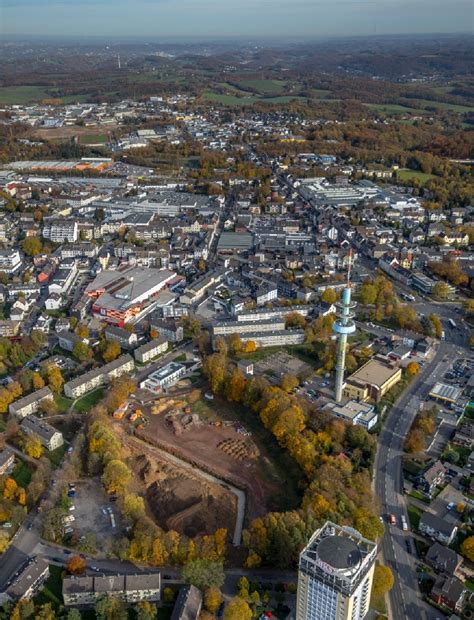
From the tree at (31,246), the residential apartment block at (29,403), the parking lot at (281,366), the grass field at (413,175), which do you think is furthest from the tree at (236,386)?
the grass field at (413,175)

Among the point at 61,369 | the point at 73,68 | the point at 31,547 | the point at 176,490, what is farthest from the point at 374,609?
the point at 73,68

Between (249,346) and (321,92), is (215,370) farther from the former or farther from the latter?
(321,92)

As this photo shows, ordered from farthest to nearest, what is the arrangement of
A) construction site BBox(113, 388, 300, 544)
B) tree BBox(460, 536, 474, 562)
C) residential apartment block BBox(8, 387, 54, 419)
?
1. residential apartment block BBox(8, 387, 54, 419)
2. construction site BBox(113, 388, 300, 544)
3. tree BBox(460, 536, 474, 562)

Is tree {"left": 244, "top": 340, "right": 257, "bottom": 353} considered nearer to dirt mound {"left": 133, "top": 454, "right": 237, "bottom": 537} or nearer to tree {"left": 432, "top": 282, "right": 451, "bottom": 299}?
dirt mound {"left": 133, "top": 454, "right": 237, "bottom": 537}

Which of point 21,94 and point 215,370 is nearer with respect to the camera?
point 215,370

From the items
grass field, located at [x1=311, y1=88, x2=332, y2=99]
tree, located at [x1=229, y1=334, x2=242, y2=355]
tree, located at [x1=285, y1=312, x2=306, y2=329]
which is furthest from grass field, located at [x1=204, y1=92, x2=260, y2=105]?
tree, located at [x1=229, y1=334, x2=242, y2=355]

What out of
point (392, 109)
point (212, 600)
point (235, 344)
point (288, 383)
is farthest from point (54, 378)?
point (392, 109)
